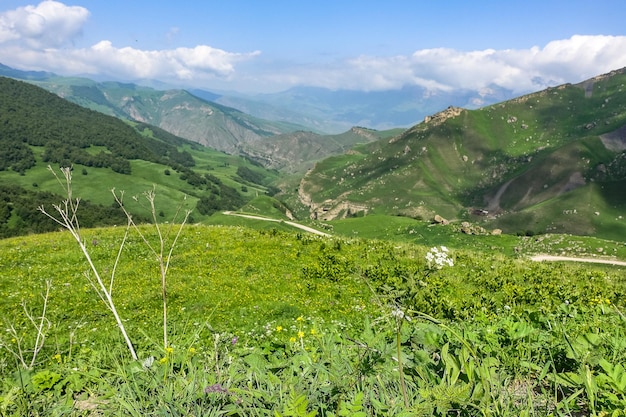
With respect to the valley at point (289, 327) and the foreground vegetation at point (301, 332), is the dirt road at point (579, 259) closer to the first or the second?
the valley at point (289, 327)

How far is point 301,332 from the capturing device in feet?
18.7

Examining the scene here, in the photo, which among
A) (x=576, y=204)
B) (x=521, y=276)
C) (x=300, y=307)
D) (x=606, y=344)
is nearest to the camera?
(x=606, y=344)

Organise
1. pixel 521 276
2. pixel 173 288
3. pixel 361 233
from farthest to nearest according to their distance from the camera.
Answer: pixel 361 233, pixel 521 276, pixel 173 288

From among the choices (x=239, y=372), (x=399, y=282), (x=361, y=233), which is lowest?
(x=361, y=233)

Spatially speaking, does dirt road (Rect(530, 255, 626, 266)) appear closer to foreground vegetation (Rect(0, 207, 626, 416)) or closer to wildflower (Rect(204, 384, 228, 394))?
foreground vegetation (Rect(0, 207, 626, 416))

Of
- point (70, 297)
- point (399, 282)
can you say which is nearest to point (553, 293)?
point (399, 282)

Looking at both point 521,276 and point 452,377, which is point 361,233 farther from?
point 452,377

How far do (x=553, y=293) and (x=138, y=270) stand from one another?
21639 mm

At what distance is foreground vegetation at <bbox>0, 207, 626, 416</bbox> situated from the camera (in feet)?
12.3

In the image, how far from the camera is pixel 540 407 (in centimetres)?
391

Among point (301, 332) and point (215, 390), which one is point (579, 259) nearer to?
point (301, 332)

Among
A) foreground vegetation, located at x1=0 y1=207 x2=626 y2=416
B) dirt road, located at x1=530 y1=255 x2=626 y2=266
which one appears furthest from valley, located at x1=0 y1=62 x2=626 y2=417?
dirt road, located at x1=530 y1=255 x2=626 y2=266

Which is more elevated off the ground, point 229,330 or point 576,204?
point 229,330

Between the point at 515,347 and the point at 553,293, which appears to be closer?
the point at 515,347
